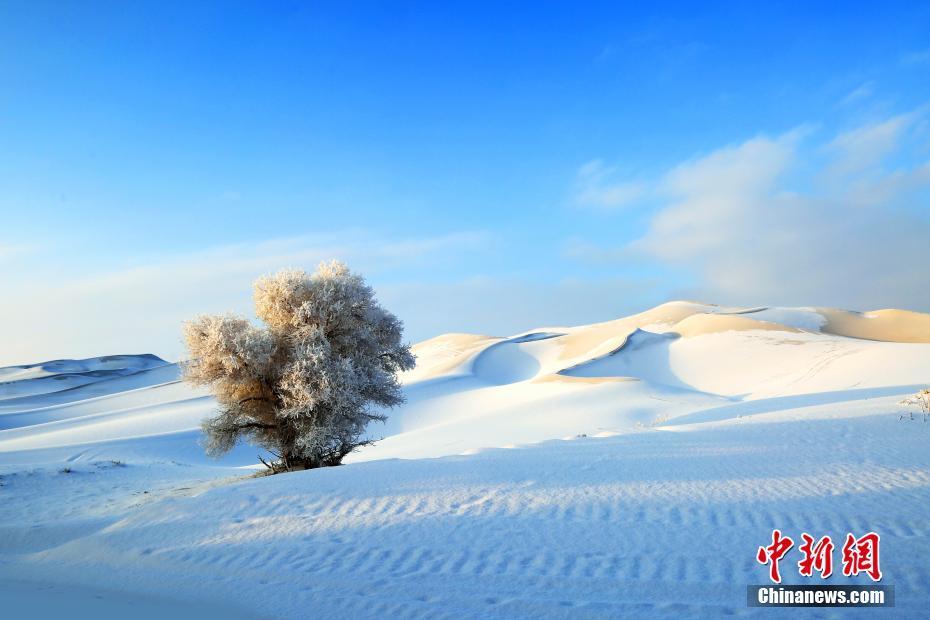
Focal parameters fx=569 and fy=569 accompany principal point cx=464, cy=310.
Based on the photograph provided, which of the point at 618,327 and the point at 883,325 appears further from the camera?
the point at 618,327

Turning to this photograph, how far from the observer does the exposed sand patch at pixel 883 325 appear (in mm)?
44094

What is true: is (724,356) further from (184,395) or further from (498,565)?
(184,395)

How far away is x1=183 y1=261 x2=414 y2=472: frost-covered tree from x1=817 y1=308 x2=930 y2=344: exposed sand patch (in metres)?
42.8

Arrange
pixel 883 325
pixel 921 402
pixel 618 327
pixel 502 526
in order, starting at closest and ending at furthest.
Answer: pixel 502 526
pixel 921 402
pixel 883 325
pixel 618 327

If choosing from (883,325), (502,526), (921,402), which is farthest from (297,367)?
(883,325)

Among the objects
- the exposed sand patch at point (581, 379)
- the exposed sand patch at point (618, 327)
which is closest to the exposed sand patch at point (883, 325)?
the exposed sand patch at point (618, 327)

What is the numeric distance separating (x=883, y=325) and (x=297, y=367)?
5098cm

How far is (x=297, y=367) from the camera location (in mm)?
12555

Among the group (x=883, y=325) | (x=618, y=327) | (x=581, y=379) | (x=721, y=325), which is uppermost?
(x=618, y=327)

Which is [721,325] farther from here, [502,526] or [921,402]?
[502,526]

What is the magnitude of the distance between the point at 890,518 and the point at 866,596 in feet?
5.74

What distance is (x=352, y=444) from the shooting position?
13.5 m

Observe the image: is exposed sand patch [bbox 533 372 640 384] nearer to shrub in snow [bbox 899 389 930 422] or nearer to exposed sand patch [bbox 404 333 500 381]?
exposed sand patch [bbox 404 333 500 381]

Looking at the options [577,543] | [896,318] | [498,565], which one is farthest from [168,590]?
[896,318]
